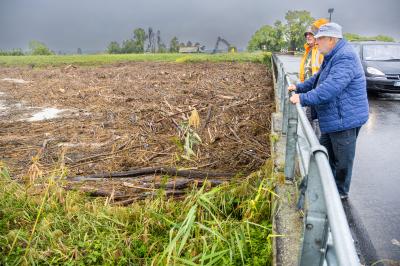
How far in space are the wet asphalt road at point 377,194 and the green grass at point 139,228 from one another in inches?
40.5

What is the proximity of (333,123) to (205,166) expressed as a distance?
238 cm

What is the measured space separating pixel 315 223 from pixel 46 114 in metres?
10.3

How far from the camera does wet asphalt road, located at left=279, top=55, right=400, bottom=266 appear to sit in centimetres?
353

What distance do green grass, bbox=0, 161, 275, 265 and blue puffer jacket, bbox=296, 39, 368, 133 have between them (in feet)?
3.18

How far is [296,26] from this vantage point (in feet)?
344

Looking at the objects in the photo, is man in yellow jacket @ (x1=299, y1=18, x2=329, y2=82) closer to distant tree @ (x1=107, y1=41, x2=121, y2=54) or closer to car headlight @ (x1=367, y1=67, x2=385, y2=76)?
car headlight @ (x1=367, y1=67, x2=385, y2=76)

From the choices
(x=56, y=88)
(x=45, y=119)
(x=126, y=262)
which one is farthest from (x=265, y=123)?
(x=56, y=88)

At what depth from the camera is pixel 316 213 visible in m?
1.84

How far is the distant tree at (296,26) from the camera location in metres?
102

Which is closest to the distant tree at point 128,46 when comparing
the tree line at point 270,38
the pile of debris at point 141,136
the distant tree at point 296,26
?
the tree line at point 270,38

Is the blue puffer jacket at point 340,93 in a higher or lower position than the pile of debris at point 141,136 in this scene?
higher

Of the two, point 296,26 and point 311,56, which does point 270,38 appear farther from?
point 311,56

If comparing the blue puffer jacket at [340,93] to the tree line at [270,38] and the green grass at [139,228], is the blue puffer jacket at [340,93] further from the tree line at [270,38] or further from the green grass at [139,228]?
the tree line at [270,38]

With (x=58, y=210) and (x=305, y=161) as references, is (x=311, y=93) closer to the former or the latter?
(x=305, y=161)
